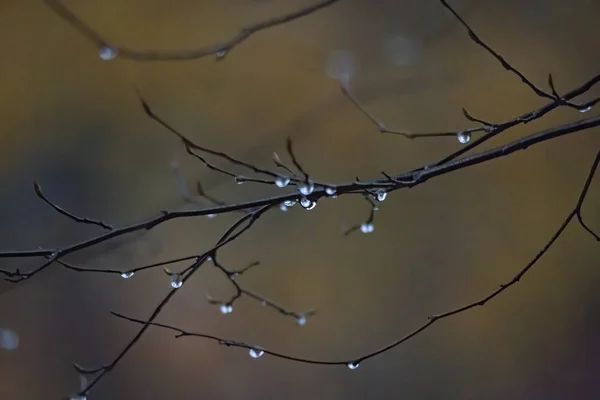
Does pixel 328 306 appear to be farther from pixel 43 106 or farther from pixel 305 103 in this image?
pixel 43 106

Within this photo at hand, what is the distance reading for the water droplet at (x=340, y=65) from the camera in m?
1.52

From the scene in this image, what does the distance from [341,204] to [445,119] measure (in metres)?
0.37

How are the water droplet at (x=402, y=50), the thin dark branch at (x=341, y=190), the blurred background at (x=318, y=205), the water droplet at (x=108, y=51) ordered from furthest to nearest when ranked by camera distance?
the water droplet at (x=402, y=50) → the blurred background at (x=318, y=205) → the thin dark branch at (x=341, y=190) → the water droplet at (x=108, y=51)

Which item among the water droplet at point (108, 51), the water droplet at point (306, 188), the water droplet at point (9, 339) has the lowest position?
the water droplet at point (306, 188)

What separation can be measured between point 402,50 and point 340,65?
0.18 m

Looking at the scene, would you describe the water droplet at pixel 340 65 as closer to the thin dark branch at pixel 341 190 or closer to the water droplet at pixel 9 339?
the thin dark branch at pixel 341 190

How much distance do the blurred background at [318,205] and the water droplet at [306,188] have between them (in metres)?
0.83

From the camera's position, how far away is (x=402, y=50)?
1525 millimetres

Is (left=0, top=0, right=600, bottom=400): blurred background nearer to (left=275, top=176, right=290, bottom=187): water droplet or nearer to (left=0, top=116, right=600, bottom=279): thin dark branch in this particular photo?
(left=0, top=116, right=600, bottom=279): thin dark branch

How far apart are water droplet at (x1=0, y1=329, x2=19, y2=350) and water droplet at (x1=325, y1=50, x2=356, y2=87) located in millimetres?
1092

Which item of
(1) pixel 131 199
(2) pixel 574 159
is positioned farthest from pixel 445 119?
(1) pixel 131 199

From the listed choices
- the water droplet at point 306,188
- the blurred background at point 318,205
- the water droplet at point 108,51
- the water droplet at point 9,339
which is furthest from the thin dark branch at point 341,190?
the water droplet at point 9,339

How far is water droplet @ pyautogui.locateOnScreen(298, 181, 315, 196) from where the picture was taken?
1.77ft

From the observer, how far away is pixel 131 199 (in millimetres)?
1494
